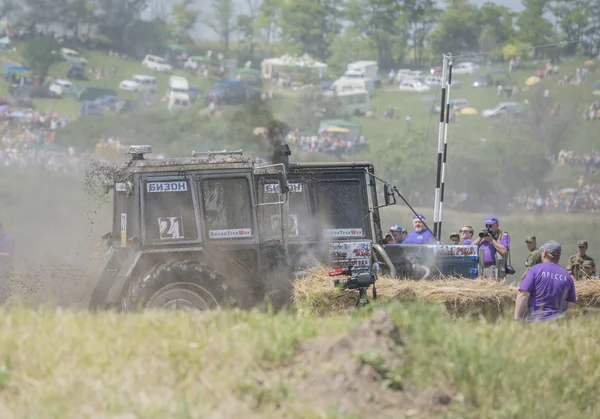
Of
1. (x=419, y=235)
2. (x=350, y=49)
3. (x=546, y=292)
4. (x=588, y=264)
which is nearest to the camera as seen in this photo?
(x=546, y=292)

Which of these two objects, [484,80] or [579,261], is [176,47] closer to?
[484,80]

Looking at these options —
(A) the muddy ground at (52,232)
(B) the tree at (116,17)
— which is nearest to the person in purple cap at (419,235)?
(A) the muddy ground at (52,232)

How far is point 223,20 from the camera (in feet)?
180

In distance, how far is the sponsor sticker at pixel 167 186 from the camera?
12.4 m

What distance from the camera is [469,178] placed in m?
46.8

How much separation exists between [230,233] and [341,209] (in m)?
3.84

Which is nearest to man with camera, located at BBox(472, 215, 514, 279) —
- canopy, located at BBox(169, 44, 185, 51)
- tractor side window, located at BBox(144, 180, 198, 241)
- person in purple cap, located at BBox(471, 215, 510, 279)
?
person in purple cap, located at BBox(471, 215, 510, 279)

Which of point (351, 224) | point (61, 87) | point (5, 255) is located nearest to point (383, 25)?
point (61, 87)

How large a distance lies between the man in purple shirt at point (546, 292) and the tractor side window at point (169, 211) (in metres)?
4.15

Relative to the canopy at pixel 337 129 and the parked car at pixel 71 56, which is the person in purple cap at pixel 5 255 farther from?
the parked car at pixel 71 56

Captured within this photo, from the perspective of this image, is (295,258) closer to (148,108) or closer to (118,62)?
(148,108)

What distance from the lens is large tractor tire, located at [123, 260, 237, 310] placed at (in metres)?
11.4

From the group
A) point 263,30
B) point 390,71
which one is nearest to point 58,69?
point 263,30

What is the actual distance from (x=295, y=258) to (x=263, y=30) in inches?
1848
